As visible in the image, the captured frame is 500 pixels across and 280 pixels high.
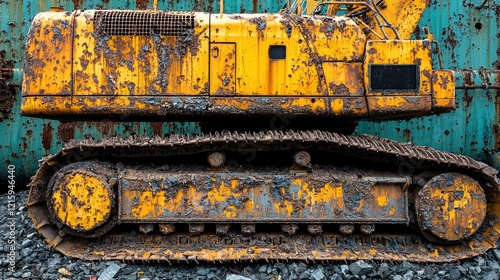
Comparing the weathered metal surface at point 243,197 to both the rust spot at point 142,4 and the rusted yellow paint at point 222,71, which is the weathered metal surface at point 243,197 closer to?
the rusted yellow paint at point 222,71

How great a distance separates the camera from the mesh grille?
4629mm

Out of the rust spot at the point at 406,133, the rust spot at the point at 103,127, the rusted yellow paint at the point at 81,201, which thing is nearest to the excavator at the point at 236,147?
the rusted yellow paint at the point at 81,201

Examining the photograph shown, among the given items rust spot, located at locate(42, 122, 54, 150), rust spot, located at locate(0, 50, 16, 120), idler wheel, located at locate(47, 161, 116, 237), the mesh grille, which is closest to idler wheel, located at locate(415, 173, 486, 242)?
the mesh grille

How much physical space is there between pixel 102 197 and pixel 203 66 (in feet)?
5.41

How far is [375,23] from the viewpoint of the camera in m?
5.38

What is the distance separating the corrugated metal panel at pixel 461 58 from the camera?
7.76 meters

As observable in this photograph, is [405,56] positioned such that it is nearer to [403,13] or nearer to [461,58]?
[403,13]

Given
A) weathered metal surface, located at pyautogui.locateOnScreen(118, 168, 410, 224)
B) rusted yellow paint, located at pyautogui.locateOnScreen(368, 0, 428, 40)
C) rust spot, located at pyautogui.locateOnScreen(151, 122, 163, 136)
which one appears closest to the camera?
weathered metal surface, located at pyautogui.locateOnScreen(118, 168, 410, 224)

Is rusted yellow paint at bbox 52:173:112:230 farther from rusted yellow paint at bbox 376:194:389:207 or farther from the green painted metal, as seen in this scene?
the green painted metal

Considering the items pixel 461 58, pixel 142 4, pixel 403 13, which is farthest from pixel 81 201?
pixel 461 58

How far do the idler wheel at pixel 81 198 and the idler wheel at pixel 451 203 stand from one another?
318 cm

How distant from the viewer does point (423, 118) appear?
25.5 ft

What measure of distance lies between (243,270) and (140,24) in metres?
2.69

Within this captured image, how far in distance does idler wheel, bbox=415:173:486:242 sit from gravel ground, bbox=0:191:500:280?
381 millimetres
